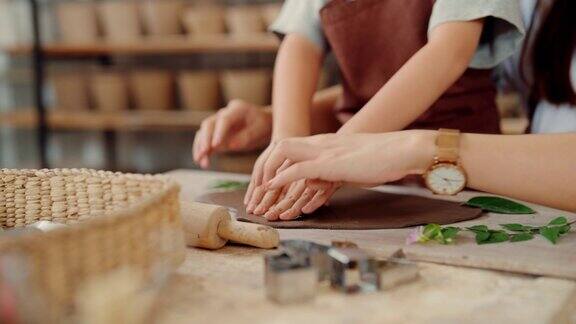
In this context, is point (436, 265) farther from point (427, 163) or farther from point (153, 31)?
point (153, 31)

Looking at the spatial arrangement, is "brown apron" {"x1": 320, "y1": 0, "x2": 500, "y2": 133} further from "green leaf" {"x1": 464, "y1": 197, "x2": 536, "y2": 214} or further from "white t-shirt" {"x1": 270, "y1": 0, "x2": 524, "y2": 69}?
"green leaf" {"x1": 464, "y1": 197, "x2": 536, "y2": 214}

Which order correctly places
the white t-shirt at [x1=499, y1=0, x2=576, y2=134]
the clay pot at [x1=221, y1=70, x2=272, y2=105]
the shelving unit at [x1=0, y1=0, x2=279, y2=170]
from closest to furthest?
the white t-shirt at [x1=499, y1=0, x2=576, y2=134] < the clay pot at [x1=221, y1=70, x2=272, y2=105] < the shelving unit at [x1=0, y1=0, x2=279, y2=170]

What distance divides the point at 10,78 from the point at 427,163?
345 cm

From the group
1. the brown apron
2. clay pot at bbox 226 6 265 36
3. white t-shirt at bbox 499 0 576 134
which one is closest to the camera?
the brown apron

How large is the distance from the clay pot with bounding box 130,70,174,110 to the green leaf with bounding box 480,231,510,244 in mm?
2471

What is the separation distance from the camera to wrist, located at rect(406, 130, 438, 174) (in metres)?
0.93

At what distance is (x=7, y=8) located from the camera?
12.4ft

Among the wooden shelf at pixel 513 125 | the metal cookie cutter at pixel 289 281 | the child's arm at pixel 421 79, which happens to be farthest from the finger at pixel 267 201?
the wooden shelf at pixel 513 125

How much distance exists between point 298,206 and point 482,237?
0.27 m

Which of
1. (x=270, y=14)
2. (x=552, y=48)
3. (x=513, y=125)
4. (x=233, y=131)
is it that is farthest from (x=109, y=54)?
(x=552, y=48)

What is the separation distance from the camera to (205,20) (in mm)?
3094

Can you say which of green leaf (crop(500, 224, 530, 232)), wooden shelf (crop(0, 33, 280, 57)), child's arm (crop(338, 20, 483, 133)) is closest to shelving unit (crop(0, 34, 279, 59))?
wooden shelf (crop(0, 33, 280, 57))

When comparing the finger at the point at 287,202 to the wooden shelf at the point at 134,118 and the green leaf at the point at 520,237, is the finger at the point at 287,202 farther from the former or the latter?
the wooden shelf at the point at 134,118

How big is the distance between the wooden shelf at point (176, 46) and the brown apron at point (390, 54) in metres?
1.68
